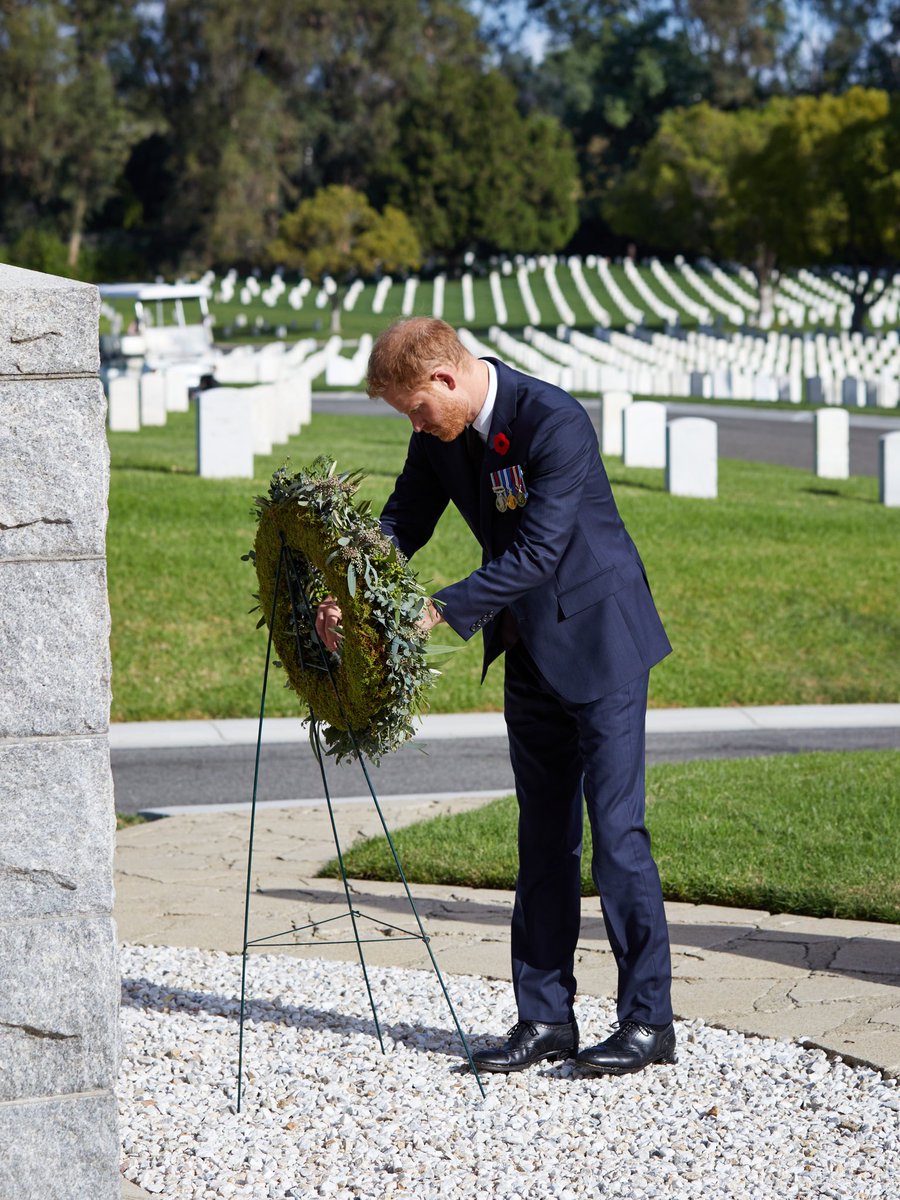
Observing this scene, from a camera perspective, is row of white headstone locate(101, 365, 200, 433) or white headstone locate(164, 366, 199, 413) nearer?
row of white headstone locate(101, 365, 200, 433)

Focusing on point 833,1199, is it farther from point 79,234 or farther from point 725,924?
point 79,234

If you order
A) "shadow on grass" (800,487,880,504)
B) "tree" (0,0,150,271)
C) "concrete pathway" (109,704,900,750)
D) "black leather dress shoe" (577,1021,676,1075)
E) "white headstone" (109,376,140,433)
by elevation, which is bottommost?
"concrete pathway" (109,704,900,750)

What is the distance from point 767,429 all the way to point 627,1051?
2393cm

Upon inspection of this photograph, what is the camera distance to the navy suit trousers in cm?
407

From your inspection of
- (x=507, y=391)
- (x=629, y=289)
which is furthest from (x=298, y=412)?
(x=629, y=289)

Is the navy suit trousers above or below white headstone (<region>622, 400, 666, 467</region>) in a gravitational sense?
below

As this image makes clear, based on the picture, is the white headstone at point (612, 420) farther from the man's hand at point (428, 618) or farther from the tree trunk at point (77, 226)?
the tree trunk at point (77, 226)

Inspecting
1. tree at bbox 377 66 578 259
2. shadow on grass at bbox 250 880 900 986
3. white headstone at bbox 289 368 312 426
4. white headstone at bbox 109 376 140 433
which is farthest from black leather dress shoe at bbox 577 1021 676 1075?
tree at bbox 377 66 578 259

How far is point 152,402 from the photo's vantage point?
2289 centimetres

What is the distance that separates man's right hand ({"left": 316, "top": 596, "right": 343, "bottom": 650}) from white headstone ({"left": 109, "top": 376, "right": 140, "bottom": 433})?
17706mm

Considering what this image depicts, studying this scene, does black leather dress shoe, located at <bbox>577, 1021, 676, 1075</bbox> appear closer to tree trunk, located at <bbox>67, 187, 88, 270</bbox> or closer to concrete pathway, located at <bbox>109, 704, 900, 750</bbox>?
concrete pathway, located at <bbox>109, 704, 900, 750</bbox>

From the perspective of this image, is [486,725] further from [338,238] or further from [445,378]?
[338,238]

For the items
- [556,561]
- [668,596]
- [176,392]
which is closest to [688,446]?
[668,596]

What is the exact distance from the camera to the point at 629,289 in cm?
6988
